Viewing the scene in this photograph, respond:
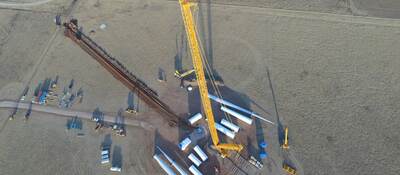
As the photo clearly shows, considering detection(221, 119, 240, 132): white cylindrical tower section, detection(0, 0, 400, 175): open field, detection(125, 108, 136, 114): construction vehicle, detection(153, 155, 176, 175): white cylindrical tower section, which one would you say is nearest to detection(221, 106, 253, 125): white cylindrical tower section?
detection(221, 119, 240, 132): white cylindrical tower section

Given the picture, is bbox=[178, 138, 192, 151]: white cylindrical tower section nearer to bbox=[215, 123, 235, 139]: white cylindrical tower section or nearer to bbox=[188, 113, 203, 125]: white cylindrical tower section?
bbox=[188, 113, 203, 125]: white cylindrical tower section

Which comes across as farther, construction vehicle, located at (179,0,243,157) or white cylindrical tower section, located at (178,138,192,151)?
white cylindrical tower section, located at (178,138,192,151)

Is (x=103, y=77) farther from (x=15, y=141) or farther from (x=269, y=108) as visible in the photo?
(x=269, y=108)

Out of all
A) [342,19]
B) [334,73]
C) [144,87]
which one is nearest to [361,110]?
[334,73]

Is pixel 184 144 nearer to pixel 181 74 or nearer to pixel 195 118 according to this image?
pixel 195 118

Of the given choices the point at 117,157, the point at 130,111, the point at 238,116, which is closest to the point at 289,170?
the point at 238,116

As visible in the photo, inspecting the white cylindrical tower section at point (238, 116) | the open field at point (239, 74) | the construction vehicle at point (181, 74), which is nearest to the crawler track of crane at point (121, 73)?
the open field at point (239, 74)
